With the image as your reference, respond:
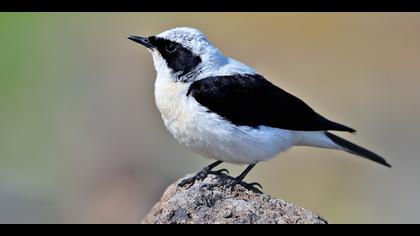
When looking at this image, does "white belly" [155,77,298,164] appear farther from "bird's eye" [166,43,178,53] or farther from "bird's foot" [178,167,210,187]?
"bird's eye" [166,43,178,53]

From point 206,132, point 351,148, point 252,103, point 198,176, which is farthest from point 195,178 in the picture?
point 351,148

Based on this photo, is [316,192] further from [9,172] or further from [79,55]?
[79,55]

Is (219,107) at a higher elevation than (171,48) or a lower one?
lower

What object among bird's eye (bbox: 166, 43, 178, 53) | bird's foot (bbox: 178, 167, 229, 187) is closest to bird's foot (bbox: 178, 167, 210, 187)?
bird's foot (bbox: 178, 167, 229, 187)

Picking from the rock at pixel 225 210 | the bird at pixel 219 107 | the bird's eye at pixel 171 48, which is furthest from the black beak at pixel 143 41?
the rock at pixel 225 210

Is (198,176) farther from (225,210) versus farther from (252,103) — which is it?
(225,210)
